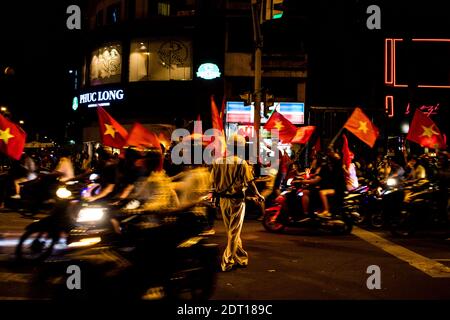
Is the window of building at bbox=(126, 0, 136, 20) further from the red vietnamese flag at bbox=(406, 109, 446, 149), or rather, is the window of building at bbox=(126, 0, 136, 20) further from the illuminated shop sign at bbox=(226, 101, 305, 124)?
the red vietnamese flag at bbox=(406, 109, 446, 149)

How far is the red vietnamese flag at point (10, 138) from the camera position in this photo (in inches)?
376

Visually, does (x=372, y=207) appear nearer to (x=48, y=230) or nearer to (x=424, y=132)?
(x=424, y=132)

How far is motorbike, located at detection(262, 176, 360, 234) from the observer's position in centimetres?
1093

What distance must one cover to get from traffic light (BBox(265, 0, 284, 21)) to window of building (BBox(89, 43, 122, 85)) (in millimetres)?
19967

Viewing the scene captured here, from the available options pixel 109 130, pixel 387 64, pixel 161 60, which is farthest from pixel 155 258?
pixel 161 60

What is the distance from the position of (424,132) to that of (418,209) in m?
2.16

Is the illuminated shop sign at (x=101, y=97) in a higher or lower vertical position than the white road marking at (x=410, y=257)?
higher

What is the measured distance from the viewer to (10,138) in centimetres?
964

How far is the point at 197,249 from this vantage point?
18.5ft

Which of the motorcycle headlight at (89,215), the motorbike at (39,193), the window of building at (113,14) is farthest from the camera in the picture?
the window of building at (113,14)

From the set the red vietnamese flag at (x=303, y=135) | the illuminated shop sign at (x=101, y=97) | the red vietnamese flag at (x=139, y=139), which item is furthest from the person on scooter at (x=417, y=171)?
the illuminated shop sign at (x=101, y=97)

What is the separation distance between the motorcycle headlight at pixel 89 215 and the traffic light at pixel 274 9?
21.8ft

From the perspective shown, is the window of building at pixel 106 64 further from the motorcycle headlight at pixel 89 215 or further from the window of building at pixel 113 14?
the motorcycle headlight at pixel 89 215
